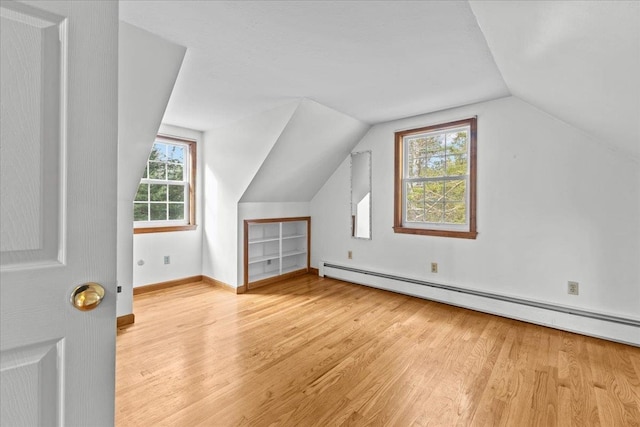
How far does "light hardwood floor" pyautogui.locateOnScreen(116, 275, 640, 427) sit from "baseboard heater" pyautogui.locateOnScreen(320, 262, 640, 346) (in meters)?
0.08

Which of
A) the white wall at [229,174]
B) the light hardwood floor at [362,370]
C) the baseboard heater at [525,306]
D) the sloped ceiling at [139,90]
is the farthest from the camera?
the white wall at [229,174]

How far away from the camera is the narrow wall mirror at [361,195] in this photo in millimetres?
4098

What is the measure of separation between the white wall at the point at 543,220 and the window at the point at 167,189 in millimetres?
3023

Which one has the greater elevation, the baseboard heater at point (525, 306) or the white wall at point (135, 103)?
the white wall at point (135, 103)

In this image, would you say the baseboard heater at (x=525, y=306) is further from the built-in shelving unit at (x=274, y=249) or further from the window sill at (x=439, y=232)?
the built-in shelving unit at (x=274, y=249)

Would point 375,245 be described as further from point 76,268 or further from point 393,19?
point 76,268

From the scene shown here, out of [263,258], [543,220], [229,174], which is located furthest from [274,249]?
[543,220]

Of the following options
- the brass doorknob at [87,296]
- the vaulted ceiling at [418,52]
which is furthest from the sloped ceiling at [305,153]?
the brass doorknob at [87,296]

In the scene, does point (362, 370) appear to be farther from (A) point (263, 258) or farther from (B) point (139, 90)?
(B) point (139, 90)

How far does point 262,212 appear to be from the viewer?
4141mm

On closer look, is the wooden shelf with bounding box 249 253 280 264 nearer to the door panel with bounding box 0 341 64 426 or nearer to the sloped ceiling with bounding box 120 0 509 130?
the sloped ceiling with bounding box 120 0 509 130

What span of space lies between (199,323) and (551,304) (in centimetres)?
335

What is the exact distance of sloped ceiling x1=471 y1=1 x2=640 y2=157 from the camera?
1.23 m

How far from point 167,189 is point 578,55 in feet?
14.0
